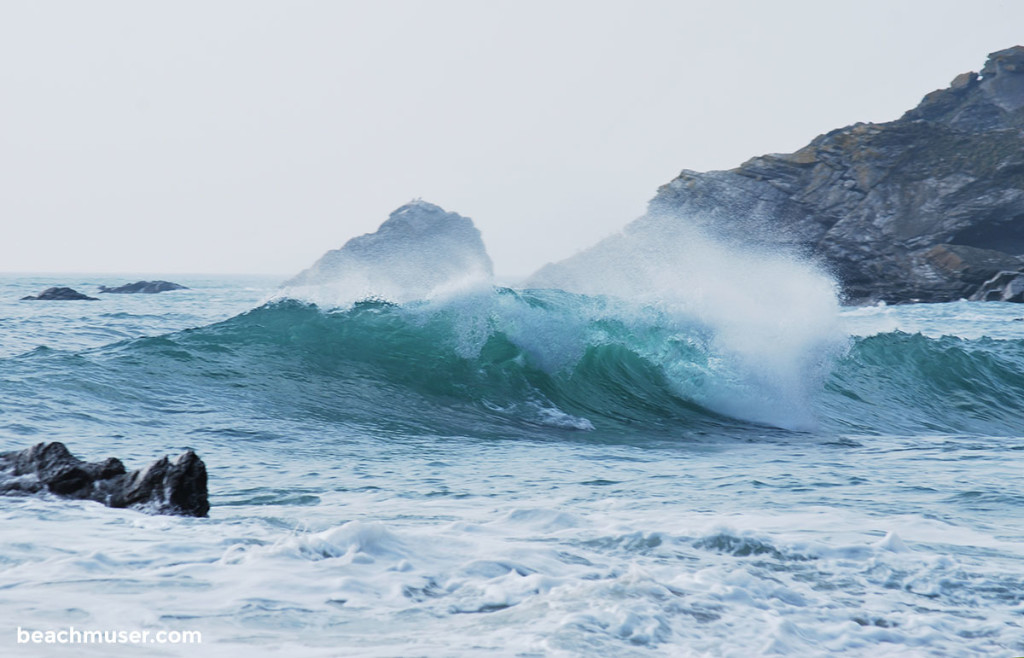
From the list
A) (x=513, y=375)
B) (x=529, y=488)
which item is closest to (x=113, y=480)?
(x=529, y=488)

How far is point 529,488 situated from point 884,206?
149 ft

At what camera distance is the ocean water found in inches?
131

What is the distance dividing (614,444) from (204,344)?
232 inches

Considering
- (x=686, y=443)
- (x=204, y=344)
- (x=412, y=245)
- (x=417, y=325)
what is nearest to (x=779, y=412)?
(x=686, y=443)

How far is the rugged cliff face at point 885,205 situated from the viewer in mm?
42594

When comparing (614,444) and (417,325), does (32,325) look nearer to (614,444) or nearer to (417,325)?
(417,325)

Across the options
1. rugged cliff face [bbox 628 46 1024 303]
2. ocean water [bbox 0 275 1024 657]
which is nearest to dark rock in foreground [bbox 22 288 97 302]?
rugged cliff face [bbox 628 46 1024 303]

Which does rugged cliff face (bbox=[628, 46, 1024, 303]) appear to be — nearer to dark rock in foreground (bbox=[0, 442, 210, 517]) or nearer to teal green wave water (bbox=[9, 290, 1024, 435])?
teal green wave water (bbox=[9, 290, 1024, 435])

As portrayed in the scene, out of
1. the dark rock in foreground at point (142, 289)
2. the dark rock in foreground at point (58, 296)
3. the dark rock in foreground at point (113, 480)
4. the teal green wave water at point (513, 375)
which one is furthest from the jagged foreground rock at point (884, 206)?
the dark rock in foreground at point (113, 480)

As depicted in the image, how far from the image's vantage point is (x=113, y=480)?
5.09 metres

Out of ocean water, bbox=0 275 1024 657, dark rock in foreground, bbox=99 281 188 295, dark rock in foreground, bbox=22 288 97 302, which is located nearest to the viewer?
ocean water, bbox=0 275 1024 657

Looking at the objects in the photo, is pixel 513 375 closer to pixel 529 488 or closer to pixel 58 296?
pixel 529 488

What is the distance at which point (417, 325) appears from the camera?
12250 mm

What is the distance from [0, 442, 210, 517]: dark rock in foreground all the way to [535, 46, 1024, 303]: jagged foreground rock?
121ft
